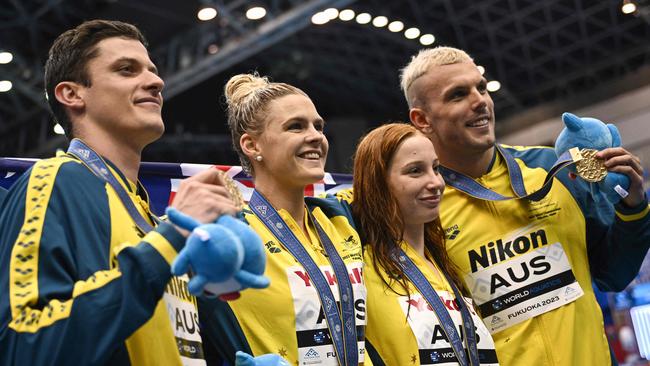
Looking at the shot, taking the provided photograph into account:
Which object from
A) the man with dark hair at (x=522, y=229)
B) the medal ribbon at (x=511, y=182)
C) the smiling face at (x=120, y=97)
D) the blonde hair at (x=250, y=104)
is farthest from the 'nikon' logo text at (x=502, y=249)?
the smiling face at (x=120, y=97)

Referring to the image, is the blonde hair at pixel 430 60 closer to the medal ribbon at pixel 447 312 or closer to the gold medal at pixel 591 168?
the gold medal at pixel 591 168

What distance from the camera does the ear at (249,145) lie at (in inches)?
123

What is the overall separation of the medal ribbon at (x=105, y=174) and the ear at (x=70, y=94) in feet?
0.53

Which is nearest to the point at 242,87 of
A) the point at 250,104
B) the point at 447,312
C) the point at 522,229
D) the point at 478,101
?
the point at 250,104

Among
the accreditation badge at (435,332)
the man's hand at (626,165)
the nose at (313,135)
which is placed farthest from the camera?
the man's hand at (626,165)

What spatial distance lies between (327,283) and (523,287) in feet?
3.20

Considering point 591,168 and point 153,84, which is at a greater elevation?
point 153,84

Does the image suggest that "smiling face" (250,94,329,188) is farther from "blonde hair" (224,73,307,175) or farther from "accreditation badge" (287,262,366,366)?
"accreditation badge" (287,262,366,366)

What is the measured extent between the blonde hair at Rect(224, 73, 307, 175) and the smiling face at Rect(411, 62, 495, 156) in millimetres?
708

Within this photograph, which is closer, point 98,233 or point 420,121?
point 98,233

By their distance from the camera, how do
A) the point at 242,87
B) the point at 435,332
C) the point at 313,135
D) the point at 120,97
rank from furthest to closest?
the point at 242,87 < the point at 313,135 < the point at 435,332 < the point at 120,97

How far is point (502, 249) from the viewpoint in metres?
3.40

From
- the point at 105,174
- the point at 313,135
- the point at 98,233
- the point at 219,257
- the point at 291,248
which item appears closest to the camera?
the point at 219,257

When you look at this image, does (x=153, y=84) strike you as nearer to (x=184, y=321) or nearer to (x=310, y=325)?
(x=184, y=321)
